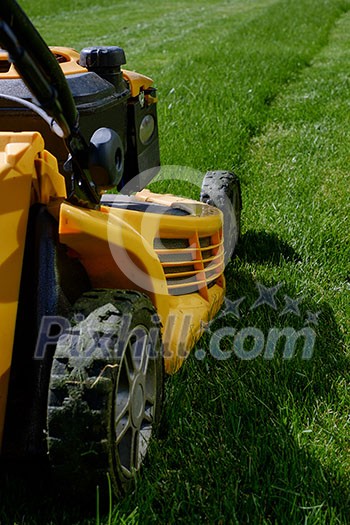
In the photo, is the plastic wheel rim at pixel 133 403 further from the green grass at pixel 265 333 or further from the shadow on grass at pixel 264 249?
the shadow on grass at pixel 264 249

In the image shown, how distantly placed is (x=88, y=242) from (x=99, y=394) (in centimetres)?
27

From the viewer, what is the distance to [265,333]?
195 cm

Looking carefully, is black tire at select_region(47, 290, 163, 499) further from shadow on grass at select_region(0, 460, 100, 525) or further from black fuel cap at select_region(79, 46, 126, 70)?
black fuel cap at select_region(79, 46, 126, 70)

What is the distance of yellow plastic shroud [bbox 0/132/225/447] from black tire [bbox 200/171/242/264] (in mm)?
573

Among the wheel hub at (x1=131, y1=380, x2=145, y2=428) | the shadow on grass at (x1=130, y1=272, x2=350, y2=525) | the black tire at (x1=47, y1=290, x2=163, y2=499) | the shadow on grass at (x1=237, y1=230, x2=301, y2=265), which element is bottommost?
the shadow on grass at (x1=237, y1=230, x2=301, y2=265)

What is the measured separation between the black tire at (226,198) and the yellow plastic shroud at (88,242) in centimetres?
57

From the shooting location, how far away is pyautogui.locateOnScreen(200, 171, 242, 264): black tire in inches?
93.3

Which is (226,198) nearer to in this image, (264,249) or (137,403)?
(264,249)

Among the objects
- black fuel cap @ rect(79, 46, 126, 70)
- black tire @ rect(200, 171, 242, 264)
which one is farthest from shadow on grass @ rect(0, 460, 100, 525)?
black tire @ rect(200, 171, 242, 264)

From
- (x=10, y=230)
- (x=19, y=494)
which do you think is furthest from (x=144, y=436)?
(x=10, y=230)

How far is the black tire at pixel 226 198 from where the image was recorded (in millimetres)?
2369

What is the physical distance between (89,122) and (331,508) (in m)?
0.97

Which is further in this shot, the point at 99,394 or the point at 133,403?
the point at 133,403

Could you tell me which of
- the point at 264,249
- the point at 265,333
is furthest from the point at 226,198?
the point at 265,333
